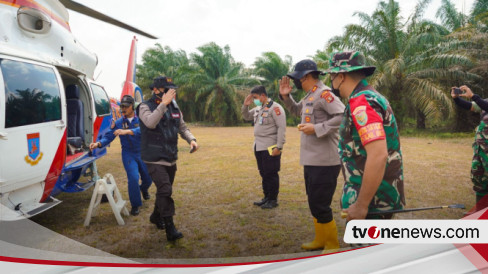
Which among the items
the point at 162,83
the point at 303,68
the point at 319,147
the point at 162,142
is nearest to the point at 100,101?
the point at 162,83

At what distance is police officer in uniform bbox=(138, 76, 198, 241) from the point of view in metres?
2.77

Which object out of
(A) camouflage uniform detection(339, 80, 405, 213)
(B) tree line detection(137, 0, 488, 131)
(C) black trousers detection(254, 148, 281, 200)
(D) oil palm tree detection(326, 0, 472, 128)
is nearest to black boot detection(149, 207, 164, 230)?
(C) black trousers detection(254, 148, 281, 200)

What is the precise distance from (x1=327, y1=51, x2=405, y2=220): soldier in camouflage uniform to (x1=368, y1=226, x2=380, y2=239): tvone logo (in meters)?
0.08

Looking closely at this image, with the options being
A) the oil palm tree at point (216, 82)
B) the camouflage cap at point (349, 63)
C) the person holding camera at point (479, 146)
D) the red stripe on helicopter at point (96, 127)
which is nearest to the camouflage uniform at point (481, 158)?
the person holding camera at point (479, 146)

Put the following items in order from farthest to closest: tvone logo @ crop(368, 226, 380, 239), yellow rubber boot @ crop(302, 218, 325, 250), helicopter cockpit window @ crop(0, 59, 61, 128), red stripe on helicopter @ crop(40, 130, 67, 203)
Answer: red stripe on helicopter @ crop(40, 130, 67, 203) → yellow rubber boot @ crop(302, 218, 325, 250) → helicopter cockpit window @ crop(0, 59, 61, 128) → tvone logo @ crop(368, 226, 380, 239)

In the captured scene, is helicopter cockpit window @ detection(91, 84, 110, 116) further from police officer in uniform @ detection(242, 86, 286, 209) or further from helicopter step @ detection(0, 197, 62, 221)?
police officer in uniform @ detection(242, 86, 286, 209)

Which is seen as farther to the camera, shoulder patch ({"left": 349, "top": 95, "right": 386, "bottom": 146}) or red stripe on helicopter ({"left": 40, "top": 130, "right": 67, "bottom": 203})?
red stripe on helicopter ({"left": 40, "top": 130, "right": 67, "bottom": 203})

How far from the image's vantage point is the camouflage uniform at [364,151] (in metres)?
1.42

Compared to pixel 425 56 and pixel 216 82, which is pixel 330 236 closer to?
pixel 425 56

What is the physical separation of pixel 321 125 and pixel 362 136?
1064 millimetres

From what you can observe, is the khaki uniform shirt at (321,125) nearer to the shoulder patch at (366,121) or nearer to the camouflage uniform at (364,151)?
the camouflage uniform at (364,151)

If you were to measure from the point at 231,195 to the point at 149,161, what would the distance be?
6.61ft

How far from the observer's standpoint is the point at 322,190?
2346mm

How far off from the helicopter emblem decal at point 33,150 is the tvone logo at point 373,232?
2.61 meters
